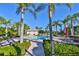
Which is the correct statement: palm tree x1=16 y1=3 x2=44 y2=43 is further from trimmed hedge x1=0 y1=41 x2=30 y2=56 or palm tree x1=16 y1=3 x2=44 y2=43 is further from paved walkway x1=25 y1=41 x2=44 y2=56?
paved walkway x1=25 y1=41 x2=44 y2=56

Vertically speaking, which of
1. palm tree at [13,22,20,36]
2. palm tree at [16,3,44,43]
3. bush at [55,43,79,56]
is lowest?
bush at [55,43,79,56]

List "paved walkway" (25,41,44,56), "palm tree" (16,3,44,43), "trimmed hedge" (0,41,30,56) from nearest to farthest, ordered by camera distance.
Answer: "trimmed hedge" (0,41,30,56), "palm tree" (16,3,44,43), "paved walkway" (25,41,44,56)

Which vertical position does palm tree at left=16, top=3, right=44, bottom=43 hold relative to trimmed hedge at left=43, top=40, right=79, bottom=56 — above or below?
above

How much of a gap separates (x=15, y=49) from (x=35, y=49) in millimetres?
730

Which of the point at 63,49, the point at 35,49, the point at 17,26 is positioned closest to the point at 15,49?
the point at 35,49

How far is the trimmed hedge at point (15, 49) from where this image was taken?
1005cm

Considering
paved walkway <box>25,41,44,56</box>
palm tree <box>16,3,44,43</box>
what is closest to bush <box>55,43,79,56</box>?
paved walkway <box>25,41,44,56</box>

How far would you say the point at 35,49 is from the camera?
34.3 ft

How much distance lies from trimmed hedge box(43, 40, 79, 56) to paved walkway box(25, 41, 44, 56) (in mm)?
184

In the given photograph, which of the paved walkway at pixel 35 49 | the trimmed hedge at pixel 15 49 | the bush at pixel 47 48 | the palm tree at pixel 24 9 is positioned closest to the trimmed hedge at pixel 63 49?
the bush at pixel 47 48

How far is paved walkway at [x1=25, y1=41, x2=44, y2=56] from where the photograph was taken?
1032cm

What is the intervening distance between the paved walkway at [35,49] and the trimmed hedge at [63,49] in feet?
0.60

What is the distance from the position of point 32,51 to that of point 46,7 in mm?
1685

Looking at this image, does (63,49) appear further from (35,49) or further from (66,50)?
(35,49)
